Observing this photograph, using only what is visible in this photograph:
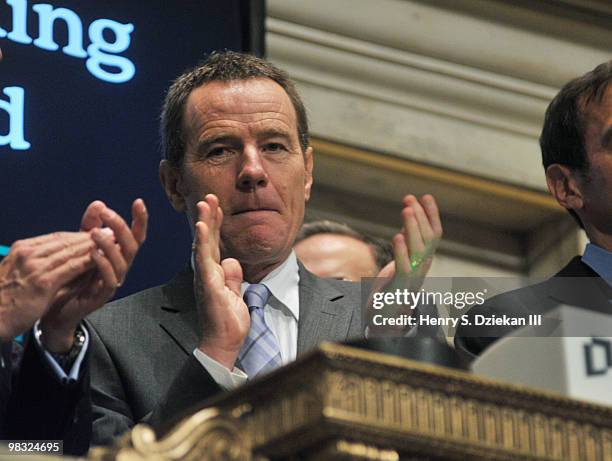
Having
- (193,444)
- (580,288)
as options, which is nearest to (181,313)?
(580,288)

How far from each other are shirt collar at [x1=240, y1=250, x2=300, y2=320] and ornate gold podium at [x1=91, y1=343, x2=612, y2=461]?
1405mm

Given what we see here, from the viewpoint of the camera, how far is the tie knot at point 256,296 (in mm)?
3236

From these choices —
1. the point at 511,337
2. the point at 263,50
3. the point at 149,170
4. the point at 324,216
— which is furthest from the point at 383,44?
the point at 511,337

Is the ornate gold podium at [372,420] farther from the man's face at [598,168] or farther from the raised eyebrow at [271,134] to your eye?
the raised eyebrow at [271,134]

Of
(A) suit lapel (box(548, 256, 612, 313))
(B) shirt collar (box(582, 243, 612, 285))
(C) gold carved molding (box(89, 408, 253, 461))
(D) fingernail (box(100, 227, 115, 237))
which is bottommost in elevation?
(A) suit lapel (box(548, 256, 612, 313))

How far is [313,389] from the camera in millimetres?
1798

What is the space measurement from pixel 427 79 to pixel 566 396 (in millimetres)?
4336

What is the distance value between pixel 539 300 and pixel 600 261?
0.73 feet

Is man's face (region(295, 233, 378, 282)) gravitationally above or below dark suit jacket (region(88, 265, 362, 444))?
below

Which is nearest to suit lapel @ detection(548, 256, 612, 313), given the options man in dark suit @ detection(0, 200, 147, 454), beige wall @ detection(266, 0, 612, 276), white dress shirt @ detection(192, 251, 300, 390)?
white dress shirt @ detection(192, 251, 300, 390)

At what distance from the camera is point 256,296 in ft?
10.7

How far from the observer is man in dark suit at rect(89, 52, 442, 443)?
285 centimetres

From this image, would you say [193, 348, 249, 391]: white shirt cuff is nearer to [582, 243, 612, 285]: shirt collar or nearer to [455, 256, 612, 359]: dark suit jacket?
[455, 256, 612, 359]: dark suit jacket

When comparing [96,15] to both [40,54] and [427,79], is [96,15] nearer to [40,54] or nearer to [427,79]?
[40,54]
